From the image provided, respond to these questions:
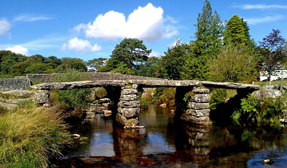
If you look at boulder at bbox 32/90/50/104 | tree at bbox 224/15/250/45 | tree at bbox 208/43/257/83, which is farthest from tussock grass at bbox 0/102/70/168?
tree at bbox 224/15/250/45

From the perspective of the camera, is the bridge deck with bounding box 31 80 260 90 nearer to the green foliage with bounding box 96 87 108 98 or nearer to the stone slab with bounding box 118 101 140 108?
the stone slab with bounding box 118 101 140 108

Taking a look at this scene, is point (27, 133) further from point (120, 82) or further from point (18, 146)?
point (120, 82)

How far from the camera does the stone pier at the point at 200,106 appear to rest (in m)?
12.5

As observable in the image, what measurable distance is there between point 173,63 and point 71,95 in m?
13.9

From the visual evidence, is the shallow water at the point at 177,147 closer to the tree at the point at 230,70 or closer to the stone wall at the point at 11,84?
the stone wall at the point at 11,84

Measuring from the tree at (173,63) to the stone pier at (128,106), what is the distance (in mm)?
13442

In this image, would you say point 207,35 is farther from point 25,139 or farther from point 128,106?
point 25,139

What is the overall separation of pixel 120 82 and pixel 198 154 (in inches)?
228

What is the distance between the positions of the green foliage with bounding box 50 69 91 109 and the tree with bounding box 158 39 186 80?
12.0 metres

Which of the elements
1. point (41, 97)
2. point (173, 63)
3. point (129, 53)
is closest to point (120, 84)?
point (41, 97)

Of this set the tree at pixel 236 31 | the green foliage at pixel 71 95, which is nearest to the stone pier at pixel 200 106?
the green foliage at pixel 71 95

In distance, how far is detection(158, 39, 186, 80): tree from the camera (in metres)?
24.6

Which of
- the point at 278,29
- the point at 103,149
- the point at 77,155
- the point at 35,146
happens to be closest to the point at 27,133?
the point at 35,146

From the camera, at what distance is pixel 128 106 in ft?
38.2
